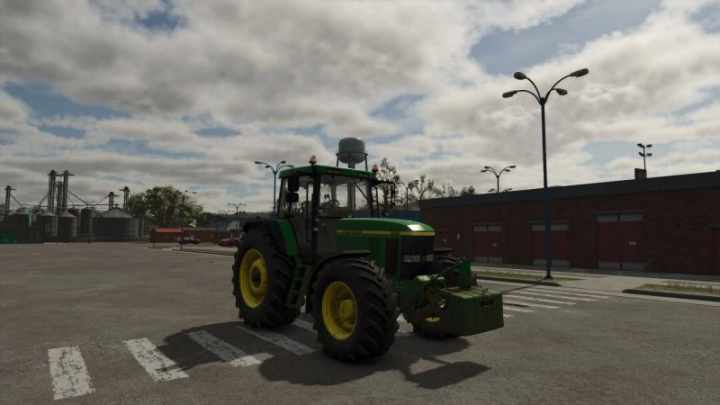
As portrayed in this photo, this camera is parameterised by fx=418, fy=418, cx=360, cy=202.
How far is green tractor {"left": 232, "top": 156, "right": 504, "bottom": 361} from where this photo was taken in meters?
5.71

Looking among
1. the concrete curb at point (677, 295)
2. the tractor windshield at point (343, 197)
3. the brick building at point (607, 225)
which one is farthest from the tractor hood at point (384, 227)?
the brick building at point (607, 225)

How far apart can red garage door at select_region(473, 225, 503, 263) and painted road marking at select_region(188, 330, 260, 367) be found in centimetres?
2482

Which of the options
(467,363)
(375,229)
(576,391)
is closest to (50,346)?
(375,229)

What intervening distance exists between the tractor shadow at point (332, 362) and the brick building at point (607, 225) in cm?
1976

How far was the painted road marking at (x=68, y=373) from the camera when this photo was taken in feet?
15.8

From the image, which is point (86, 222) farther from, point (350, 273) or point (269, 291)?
point (350, 273)

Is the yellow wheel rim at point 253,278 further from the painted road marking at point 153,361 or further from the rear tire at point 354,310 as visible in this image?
the rear tire at point 354,310

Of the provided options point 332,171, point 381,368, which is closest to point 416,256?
point 381,368

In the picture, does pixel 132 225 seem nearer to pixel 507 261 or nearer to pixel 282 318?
pixel 507 261

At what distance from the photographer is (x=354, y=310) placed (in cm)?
602

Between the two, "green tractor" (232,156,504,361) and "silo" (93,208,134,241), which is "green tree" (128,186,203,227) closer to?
"silo" (93,208,134,241)

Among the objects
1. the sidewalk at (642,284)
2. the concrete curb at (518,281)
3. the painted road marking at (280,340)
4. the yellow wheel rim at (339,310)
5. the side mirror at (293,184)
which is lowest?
the concrete curb at (518,281)

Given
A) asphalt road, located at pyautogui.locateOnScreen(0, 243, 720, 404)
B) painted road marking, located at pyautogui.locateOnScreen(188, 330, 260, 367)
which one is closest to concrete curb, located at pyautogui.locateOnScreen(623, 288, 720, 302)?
asphalt road, located at pyautogui.locateOnScreen(0, 243, 720, 404)

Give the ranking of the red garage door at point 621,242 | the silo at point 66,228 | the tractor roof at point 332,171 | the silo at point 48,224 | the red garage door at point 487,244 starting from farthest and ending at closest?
1. the silo at point 66,228
2. the silo at point 48,224
3. the red garage door at point 487,244
4. the red garage door at point 621,242
5. the tractor roof at point 332,171
